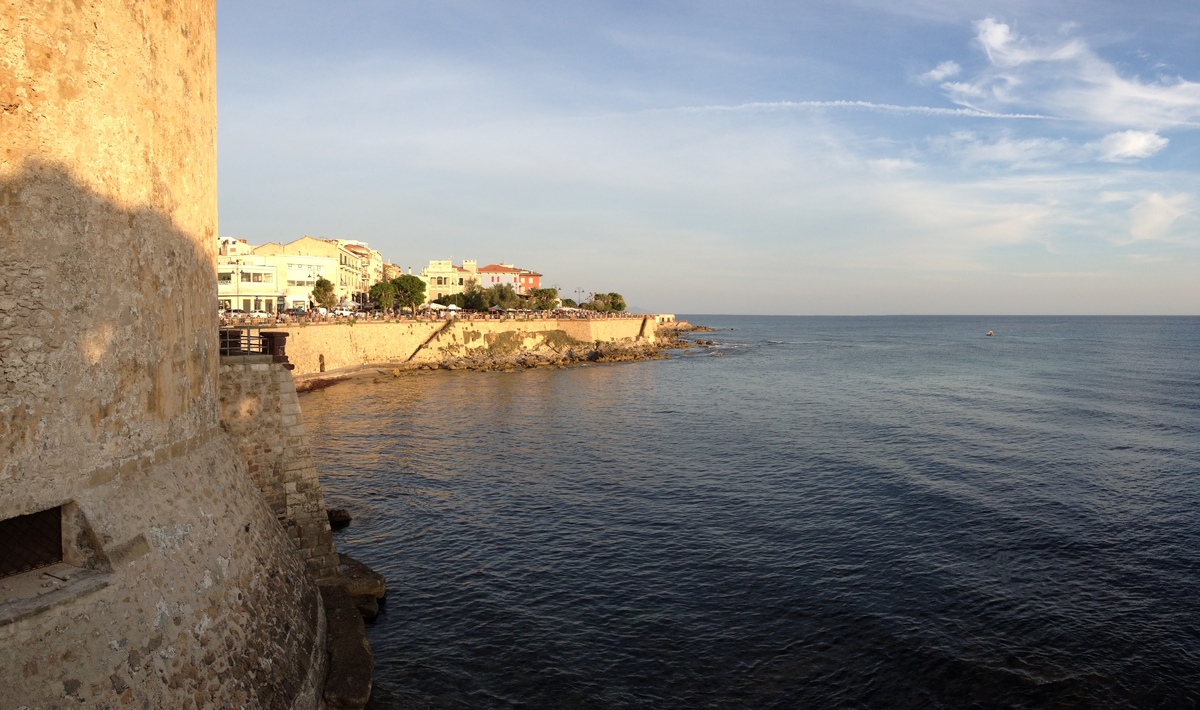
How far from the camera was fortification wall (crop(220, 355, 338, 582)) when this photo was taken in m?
11.9

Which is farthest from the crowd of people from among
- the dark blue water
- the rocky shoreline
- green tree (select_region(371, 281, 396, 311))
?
the dark blue water

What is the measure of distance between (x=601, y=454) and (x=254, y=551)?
20.2 meters

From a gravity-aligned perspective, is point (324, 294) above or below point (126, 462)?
above

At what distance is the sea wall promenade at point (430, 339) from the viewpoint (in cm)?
4937

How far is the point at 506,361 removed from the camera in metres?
64.1

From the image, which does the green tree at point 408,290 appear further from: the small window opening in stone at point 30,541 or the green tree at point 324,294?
the small window opening in stone at point 30,541

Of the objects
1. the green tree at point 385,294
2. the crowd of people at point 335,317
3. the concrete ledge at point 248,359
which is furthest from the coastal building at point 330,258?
the concrete ledge at point 248,359

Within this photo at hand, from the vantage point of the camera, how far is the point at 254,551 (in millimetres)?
9531

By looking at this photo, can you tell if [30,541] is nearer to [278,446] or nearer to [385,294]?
[278,446]

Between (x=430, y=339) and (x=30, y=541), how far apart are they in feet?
192

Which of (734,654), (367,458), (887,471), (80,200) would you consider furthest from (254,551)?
(887,471)

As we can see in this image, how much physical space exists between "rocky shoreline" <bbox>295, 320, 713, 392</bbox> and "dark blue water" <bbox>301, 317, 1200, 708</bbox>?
1174 centimetres

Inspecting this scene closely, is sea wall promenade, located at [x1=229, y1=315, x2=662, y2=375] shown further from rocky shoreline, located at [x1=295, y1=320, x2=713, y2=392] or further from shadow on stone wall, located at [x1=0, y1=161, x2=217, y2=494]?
shadow on stone wall, located at [x1=0, y1=161, x2=217, y2=494]

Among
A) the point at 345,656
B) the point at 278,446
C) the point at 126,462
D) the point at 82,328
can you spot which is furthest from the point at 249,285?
the point at 82,328
